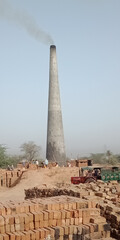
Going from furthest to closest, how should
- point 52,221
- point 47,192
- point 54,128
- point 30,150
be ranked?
point 30,150 → point 54,128 → point 47,192 → point 52,221

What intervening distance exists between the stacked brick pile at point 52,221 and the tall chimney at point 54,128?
Answer: 57.5 ft

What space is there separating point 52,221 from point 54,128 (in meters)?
18.4

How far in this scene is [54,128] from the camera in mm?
24531

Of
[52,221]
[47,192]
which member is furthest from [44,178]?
[52,221]

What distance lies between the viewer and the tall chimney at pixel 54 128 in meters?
24.4

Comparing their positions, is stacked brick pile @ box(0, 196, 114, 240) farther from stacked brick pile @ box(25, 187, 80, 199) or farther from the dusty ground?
the dusty ground

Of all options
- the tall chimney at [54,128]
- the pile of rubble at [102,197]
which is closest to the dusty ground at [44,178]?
the pile of rubble at [102,197]

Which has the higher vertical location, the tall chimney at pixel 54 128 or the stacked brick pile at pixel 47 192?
the tall chimney at pixel 54 128

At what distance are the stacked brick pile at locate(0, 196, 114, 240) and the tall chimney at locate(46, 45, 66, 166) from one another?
17535mm

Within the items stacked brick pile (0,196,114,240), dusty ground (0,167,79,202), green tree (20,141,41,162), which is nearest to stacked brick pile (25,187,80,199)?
stacked brick pile (0,196,114,240)

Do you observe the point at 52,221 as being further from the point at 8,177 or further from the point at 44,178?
the point at 8,177

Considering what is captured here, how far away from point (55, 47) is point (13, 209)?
71.7 ft

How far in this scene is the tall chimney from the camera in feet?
80.1

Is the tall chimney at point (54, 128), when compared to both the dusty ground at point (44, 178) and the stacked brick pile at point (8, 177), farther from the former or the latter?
the stacked brick pile at point (8, 177)
